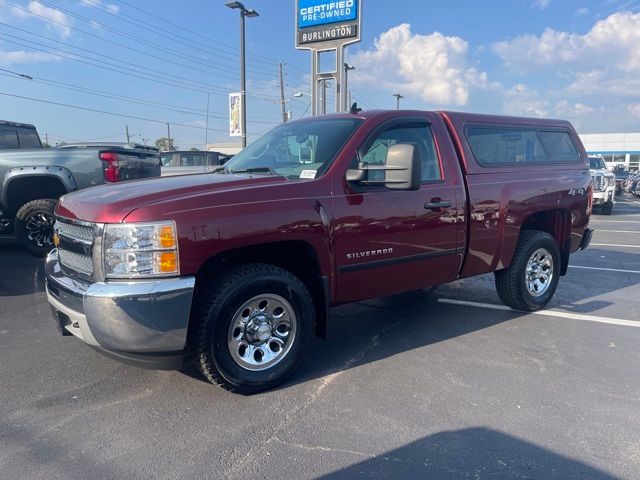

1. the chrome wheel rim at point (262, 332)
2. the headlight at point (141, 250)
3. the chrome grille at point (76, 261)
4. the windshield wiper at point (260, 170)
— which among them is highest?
the windshield wiper at point (260, 170)

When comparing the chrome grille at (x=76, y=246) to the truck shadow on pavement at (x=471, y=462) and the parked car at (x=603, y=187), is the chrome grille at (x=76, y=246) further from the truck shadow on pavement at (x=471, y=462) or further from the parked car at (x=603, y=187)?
the parked car at (x=603, y=187)

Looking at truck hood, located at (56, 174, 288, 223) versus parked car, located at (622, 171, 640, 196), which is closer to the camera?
truck hood, located at (56, 174, 288, 223)

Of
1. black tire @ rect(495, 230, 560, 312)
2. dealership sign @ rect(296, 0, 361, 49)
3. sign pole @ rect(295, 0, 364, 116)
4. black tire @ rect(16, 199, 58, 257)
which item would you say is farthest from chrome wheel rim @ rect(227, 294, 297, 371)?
dealership sign @ rect(296, 0, 361, 49)

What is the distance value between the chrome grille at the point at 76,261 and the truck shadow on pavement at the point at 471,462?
6.38ft

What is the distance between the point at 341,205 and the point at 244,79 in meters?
15.3

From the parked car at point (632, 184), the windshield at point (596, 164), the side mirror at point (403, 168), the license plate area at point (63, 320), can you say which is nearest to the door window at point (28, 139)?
the license plate area at point (63, 320)

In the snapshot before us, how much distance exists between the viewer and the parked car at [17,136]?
8.66m

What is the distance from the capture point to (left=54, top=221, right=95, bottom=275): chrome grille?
126 inches

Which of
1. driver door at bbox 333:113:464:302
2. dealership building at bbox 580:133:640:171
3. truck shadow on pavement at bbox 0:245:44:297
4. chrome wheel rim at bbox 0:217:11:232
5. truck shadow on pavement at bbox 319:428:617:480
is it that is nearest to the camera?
truck shadow on pavement at bbox 319:428:617:480

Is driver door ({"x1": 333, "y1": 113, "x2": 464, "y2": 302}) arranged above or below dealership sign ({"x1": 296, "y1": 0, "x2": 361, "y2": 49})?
below

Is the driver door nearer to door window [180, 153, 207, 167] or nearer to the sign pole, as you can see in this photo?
the sign pole

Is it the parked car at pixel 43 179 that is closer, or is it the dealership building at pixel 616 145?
the parked car at pixel 43 179

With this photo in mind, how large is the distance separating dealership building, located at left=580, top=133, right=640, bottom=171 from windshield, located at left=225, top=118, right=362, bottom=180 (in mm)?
73699

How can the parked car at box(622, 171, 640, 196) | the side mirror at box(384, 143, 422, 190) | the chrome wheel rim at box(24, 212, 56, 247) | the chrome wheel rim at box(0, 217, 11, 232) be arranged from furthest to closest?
the parked car at box(622, 171, 640, 196)
the chrome wheel rim at box(0, 217, 11, 232)
the chrome wheel rim at box(24, 212, 56, 247)
the side mirror at box(384, 143, 422, 190)
